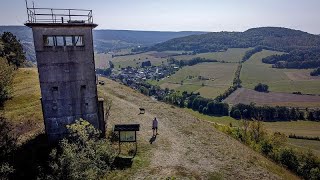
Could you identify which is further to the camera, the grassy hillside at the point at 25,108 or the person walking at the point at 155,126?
the grassy hillside at the point at 25,108

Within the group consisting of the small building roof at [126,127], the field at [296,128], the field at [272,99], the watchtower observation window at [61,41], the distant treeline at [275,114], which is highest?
the watchtower observation window at [61,41]

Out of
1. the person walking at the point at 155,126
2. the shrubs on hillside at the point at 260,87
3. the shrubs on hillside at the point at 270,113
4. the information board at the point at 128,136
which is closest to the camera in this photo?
the information board at the point at 128,136

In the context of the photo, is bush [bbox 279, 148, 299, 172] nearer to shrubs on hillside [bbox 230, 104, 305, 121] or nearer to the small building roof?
the small building roof

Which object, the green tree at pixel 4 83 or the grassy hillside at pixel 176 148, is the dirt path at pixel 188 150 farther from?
the green tree at pixel 4 83

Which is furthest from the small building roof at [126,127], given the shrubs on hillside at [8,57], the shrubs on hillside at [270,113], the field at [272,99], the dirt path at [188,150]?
the field at [272,99]

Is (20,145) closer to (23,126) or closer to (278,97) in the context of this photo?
(23,126)

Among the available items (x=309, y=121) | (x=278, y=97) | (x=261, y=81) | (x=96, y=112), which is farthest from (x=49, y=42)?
(x=261, y=81)

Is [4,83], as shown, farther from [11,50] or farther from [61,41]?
[11,50]
